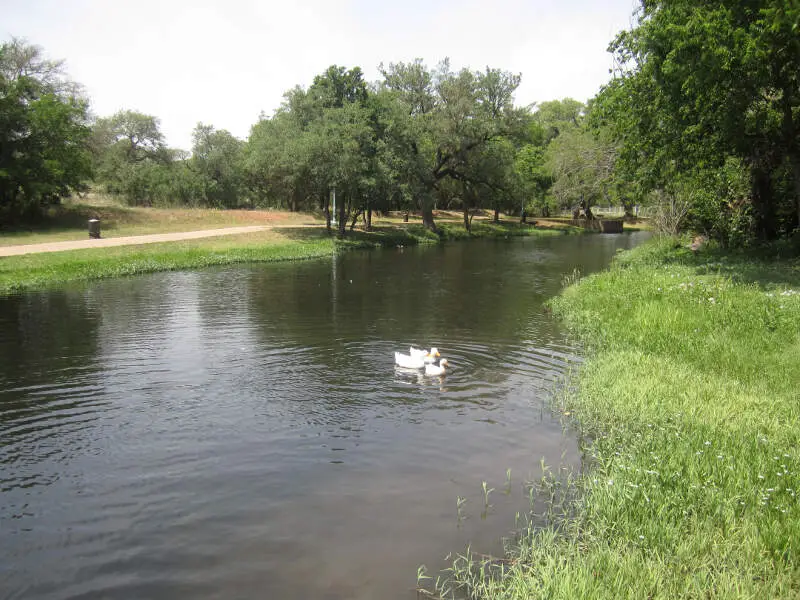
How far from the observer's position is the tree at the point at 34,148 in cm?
4212

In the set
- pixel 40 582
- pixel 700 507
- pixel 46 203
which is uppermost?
pixel 46 203

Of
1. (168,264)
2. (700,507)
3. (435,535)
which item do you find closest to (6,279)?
(168,264)

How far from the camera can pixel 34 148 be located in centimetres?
4359

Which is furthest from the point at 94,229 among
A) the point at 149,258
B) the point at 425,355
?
the point at 425,355

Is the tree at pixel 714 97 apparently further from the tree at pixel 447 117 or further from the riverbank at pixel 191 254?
the tree at pixel 447 117

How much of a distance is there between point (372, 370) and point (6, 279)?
836 inches

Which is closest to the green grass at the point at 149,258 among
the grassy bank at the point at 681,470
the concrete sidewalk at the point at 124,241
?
the concrete sidewalk at the point at 124,241

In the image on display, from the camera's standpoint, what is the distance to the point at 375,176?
46.6 metres

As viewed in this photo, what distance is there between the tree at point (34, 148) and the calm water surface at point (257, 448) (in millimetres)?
29155

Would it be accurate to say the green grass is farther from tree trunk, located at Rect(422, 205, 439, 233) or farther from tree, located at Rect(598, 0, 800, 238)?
tree, located at Rect(598, 0, 800, 238)

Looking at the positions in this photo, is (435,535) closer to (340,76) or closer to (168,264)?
(168,264)

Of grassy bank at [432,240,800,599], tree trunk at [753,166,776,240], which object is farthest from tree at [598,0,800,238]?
grassy bank at [432,240,800,599]

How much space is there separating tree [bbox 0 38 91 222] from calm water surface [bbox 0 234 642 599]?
2915cm

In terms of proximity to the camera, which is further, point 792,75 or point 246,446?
point 792,75
